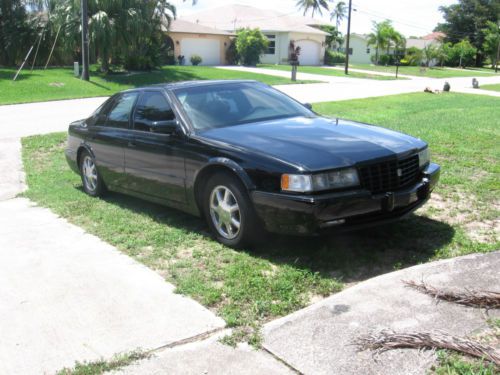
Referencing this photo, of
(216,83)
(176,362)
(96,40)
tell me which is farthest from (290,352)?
(96,40)

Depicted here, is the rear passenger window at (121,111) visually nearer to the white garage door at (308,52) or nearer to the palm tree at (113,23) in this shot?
the palm tree at (113,23)

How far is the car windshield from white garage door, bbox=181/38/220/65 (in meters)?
41.7

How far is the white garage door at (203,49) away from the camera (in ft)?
153

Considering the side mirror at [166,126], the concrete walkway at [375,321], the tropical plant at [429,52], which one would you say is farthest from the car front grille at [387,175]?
the tropical plant at [429,52]

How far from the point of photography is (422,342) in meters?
3.16

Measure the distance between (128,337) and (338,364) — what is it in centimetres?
135

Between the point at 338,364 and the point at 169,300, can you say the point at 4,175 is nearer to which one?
the point at 169,300

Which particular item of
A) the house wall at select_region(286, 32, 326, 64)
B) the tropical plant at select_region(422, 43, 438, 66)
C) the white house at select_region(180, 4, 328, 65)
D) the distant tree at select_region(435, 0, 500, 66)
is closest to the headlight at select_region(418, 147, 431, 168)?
the white house at select_region(180, 4, 328, 65)

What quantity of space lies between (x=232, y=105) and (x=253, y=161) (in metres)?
1.38

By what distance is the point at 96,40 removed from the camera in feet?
86.3

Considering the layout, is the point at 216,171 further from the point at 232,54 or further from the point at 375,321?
the point at 232,54

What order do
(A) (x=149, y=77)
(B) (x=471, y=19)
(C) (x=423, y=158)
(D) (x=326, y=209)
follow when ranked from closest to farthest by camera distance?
1. (D) (x=326, y=209)
2. (C) (x=423, y=158)
3. (A) (x=149, y=77)
4. (B) (x=471, y=19)

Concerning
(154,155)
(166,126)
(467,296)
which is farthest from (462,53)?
(467,296)

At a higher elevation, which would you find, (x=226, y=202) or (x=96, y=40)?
(x=96, y=40)
